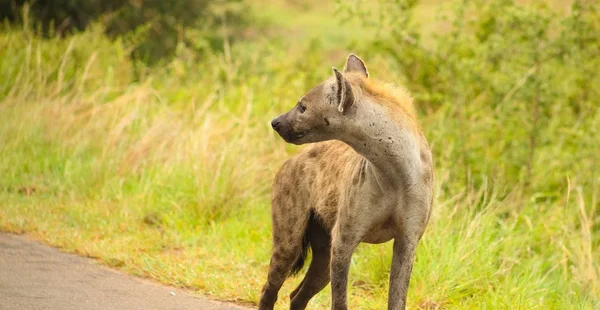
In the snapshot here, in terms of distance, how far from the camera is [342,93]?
3.66 m

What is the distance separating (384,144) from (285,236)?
2.96 feet

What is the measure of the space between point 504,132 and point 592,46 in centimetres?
127

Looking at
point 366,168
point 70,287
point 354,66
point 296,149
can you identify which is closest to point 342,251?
point 366,168

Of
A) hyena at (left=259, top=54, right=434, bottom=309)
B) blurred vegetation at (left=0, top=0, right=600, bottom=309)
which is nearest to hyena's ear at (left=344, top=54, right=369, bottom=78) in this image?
hyena at (left=259, top=54, right=434, bottom=309)

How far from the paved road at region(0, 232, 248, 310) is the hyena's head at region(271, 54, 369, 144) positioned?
58.0 inches

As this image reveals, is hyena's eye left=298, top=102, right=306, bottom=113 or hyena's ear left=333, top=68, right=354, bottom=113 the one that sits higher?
hyena's ear left=333, top=68, right=354, bottom=113

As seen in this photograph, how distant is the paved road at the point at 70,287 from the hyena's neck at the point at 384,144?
1.55 meters

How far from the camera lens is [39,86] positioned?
28.3 ft

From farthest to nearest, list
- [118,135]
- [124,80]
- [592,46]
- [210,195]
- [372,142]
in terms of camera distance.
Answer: [124,80]
[592,46]
[118,135]
[210,195]
[372,142]

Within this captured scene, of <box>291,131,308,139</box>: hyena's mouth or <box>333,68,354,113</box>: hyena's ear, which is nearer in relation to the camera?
<box>333,68,354,113</box>: hyena's ear

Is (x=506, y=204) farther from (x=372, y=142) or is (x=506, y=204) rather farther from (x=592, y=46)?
(x=372, y=142)

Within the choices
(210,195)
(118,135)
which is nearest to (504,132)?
(210,195)

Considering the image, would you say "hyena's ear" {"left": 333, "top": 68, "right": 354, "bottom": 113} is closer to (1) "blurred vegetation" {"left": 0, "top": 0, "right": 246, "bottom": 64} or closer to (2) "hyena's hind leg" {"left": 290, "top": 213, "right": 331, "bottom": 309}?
(2) "hyena's hind leg" {"left": 290, "top": 213, "right": 331, "bottom": 309}

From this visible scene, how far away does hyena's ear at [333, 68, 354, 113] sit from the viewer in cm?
364
